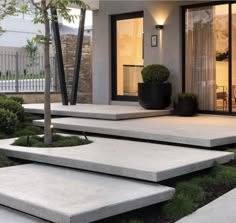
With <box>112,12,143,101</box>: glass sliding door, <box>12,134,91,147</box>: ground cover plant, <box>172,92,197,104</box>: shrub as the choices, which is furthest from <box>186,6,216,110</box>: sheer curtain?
<box>12,134,91,147</box>: ground cover plant

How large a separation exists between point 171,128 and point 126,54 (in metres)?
4.69

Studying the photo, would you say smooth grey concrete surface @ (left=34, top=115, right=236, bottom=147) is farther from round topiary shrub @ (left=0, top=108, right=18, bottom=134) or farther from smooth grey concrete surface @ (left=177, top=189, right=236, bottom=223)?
smooth grey concrete surface @ (left=177, top=189, right=236, bottom=223)

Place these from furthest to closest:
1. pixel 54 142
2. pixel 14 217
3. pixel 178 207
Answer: pixel 54 142 → pixel 178 207 → pixel 14 217

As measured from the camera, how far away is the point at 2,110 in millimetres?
7871

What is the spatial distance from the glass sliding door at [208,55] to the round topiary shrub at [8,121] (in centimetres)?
415

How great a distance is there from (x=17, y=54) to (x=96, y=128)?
6.48 meters

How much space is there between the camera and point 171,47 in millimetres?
10289

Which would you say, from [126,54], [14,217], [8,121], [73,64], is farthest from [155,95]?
[14,217]

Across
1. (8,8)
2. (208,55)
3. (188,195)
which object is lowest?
(188,195)

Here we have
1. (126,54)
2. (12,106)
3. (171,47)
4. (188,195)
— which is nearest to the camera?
(188,195)

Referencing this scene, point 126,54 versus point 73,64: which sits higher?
point 126,54

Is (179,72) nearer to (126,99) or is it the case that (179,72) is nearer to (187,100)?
(187,100)

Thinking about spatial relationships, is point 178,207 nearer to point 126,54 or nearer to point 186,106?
point 186,106

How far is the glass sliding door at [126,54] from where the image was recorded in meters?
11.4
